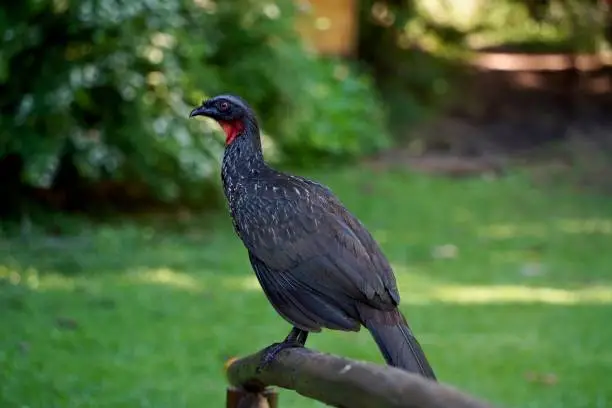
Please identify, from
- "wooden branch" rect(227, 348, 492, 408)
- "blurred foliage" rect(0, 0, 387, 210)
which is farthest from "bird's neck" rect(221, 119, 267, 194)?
"blurred foliage" rect(0, 0, 387, 210)

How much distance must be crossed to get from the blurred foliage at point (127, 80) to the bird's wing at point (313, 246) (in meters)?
6.17

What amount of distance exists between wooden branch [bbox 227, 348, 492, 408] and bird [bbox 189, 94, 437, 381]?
12 centimetres

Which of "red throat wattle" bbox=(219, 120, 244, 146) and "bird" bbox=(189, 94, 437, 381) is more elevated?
"red throat wattle" bbox=(219, 120, 244, 146)

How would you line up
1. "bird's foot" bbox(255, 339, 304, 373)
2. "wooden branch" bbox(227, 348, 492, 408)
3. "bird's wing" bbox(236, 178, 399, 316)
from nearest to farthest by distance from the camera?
1. "wooden branch" bbox(227, 348, 492, 408)
2. "bird's foot" bbox(255, 339, 304, 373)
3. "bird's wing" bbox(236, 178, 399, 316)

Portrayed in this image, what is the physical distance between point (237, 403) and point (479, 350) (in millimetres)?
4188

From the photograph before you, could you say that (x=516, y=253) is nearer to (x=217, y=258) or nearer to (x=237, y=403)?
(x=217, y=258)

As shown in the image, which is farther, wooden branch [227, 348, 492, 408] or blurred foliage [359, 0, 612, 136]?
blurred foliage [359, 0, 612, 136]

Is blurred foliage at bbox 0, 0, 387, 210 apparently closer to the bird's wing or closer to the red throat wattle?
the red throat wattle

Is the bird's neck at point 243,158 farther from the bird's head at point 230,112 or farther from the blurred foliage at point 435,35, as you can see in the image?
the blurred foliage at point 435,35

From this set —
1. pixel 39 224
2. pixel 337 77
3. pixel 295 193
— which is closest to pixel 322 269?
pixel 295 193

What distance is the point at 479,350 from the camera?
8109 mm

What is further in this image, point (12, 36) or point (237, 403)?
point (12, 36)

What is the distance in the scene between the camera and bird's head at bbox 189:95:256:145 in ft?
16.0

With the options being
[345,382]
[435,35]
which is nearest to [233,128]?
[345,382]
